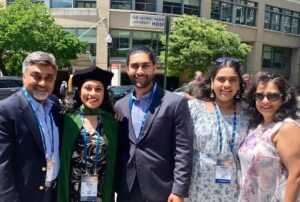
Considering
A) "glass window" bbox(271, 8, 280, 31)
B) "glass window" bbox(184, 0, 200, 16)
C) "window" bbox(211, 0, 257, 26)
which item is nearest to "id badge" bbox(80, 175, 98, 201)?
"glass window" bbox(184, 0, 200, 16)

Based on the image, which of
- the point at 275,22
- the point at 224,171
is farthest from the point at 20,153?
the point at 275,22

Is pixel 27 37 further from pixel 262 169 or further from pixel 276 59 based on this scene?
pixel 276 59

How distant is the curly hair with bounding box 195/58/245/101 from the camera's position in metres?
3.52

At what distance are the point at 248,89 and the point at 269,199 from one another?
0.95 metres

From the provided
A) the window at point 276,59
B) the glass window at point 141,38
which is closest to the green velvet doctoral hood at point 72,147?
the glass window at point 141,38

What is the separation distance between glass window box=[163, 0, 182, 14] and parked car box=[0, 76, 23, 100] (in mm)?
18128

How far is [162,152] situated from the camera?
3355mm

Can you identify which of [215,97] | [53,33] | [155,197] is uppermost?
[53,33]

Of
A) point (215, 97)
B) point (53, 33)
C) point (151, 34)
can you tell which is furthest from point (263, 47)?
point (215, 97)

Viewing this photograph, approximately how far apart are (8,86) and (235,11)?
86.3 ft

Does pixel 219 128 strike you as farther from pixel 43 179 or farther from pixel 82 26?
pixel 82 26

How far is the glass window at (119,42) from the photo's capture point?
2953cm

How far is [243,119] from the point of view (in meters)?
3.54

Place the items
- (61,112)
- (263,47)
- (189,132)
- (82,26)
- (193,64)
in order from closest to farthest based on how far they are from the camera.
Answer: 1. (189,132)
2. (61,112)
3. (193,64)
4. (82,26)
5. (263,47)
